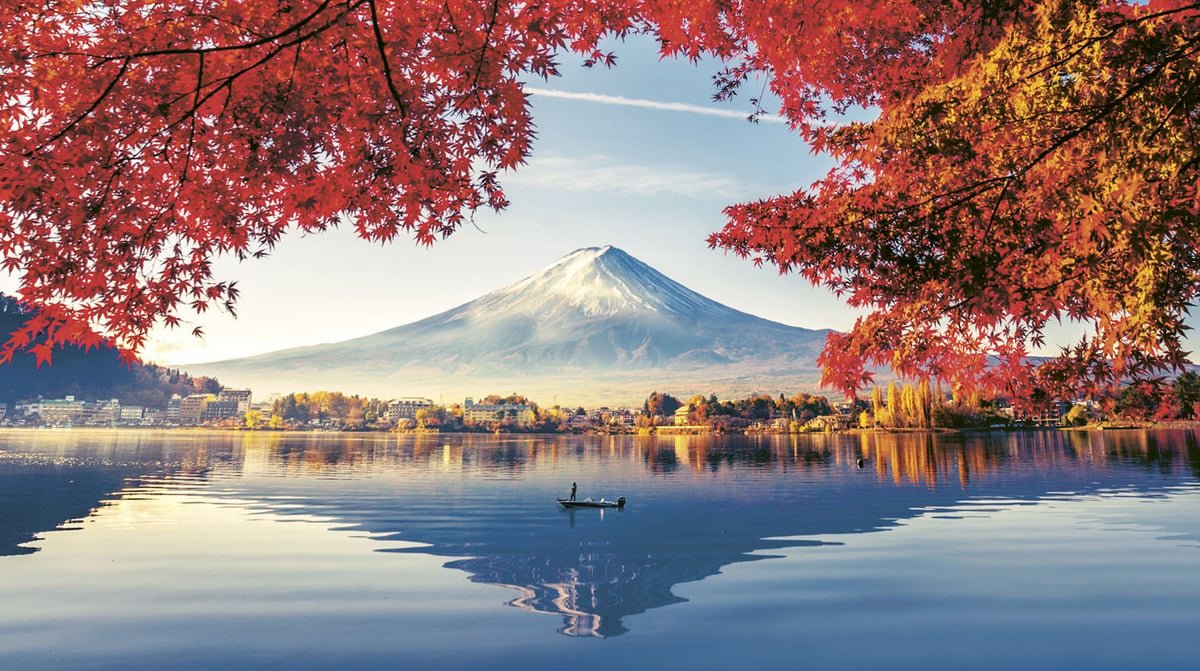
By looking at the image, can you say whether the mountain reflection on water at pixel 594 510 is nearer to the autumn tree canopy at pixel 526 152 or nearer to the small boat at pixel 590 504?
the small boat at pixel 590 504

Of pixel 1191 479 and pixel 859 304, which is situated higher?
pixel 859 304

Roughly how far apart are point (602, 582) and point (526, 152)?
1099 cm

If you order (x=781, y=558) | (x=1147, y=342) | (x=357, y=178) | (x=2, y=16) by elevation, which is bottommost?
(x=781, y=558)

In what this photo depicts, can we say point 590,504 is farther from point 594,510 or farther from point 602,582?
point 602,582

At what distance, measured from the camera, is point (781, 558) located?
1730cm

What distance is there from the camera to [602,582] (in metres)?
15.2

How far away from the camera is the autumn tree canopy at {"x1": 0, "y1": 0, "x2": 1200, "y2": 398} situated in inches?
200

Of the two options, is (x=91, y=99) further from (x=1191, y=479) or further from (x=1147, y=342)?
(x=1191, y=479)

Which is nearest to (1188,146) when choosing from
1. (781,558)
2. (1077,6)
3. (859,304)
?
(1077,6)

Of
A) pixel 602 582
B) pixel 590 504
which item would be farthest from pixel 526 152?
pixel 590 504

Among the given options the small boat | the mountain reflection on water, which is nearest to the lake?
the mountain reflection on water

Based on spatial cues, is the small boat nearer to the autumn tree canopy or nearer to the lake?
the lake

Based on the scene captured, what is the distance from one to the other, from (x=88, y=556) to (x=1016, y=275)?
20.8 meters

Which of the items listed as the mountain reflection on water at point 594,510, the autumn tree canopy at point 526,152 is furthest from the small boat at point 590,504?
the autumn tree canopy at point 526,152
